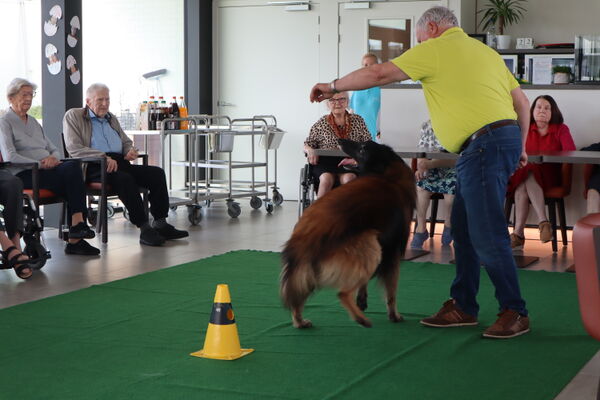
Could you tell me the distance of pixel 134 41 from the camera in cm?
993

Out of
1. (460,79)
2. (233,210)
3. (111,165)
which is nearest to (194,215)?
(233,210)

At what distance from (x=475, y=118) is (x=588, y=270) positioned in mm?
1311

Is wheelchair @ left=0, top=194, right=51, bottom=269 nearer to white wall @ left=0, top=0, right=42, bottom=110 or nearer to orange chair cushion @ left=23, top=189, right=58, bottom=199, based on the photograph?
orange chair cushion @ left=23, top=189, right=58, bottom=199

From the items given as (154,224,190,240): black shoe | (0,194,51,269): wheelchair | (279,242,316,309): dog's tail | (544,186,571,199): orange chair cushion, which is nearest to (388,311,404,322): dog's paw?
(279,242,316,309): dog's tail

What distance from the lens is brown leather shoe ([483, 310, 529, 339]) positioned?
356cm

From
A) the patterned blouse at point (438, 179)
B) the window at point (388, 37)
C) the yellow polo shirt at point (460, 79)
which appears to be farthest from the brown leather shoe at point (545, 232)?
the window at point (388, 37)

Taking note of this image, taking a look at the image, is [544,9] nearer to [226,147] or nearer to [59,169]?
[226,147]

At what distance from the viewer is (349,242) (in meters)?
3.35

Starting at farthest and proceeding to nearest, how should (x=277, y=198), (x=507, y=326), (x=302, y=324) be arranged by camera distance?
(x=277, y=198) → (x=302, y=324) → (x=507, y=326)

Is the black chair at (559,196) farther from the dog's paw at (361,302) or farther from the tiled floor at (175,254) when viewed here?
the dog's paw at (361,302)

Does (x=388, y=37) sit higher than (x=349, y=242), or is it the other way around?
(x=388, y=37)

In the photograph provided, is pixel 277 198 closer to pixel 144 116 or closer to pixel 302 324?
pixel 144 116

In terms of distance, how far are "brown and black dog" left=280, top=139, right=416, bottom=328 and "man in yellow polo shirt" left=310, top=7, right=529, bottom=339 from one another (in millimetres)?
311

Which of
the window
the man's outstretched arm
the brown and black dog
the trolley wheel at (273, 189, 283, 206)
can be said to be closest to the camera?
the brown and black dog
